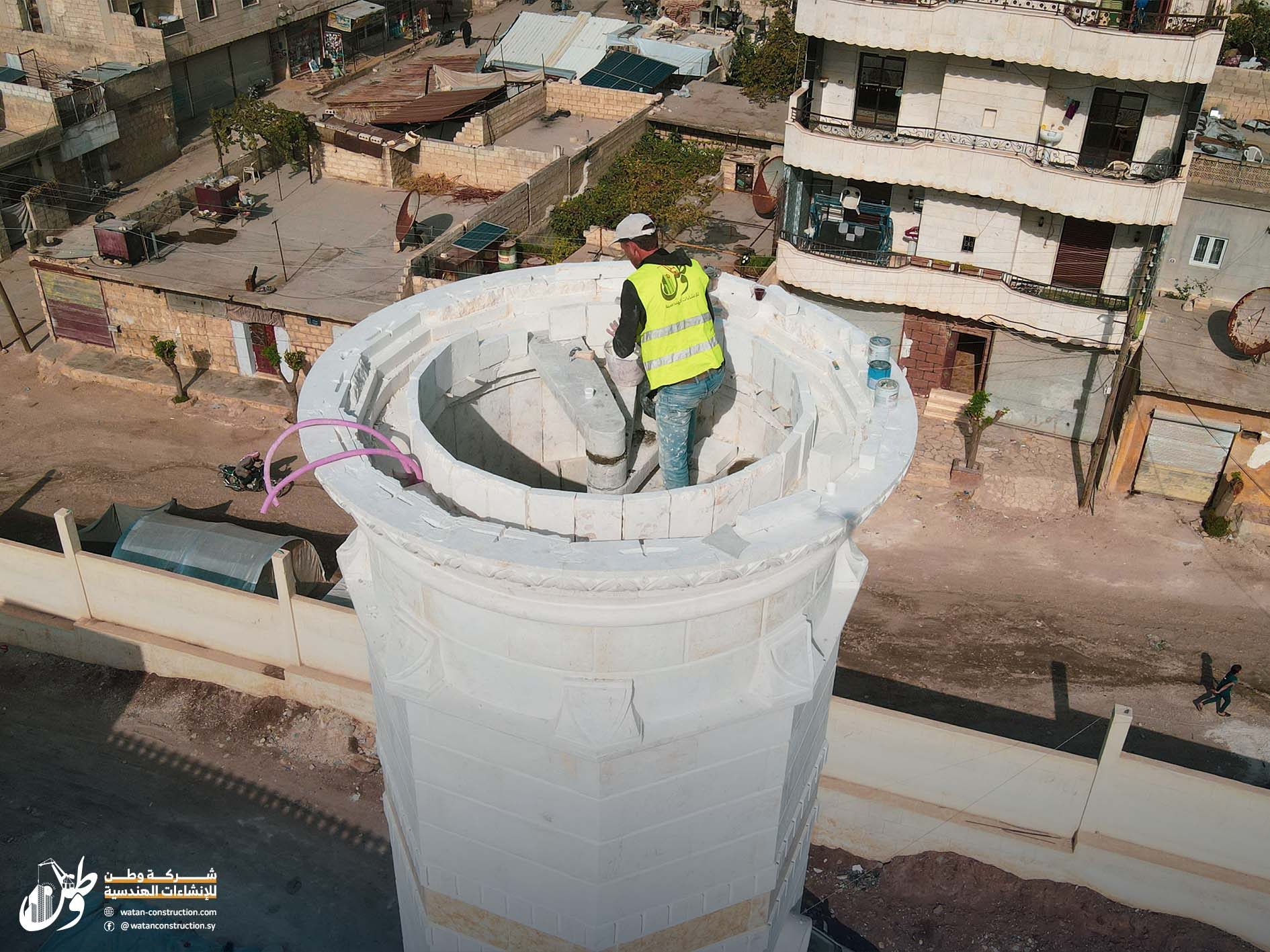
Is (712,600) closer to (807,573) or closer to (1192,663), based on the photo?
(807,573)

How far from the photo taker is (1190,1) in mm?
25031

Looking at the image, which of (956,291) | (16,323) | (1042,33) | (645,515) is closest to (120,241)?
(16,323)

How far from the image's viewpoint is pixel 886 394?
26.6ft

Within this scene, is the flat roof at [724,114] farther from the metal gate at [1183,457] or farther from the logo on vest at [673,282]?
the logo on vest at [673,282]

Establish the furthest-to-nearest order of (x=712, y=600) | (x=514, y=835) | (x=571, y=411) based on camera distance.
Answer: (x=571, y=411) → (x=514, y=835) → (x=712, y=600)

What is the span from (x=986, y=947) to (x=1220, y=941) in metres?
3.28

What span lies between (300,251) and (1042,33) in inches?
792

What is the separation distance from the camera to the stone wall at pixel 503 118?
39.3 metres

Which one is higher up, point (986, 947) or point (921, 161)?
point (921, 161)

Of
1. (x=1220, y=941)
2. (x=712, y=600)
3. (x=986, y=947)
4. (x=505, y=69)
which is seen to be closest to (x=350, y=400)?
(x=712, y=600)

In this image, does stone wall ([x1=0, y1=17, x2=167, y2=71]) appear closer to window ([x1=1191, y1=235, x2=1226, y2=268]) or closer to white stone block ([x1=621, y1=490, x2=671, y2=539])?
window ([x1=1191, y1=235, x2=1226, y2=268])

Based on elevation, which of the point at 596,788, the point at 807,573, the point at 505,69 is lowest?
the point at 505,69

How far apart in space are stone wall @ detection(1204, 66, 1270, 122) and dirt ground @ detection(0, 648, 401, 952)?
112 feet

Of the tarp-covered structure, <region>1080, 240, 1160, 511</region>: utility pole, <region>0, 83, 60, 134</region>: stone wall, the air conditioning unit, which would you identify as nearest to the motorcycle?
the tarp-covered structure
